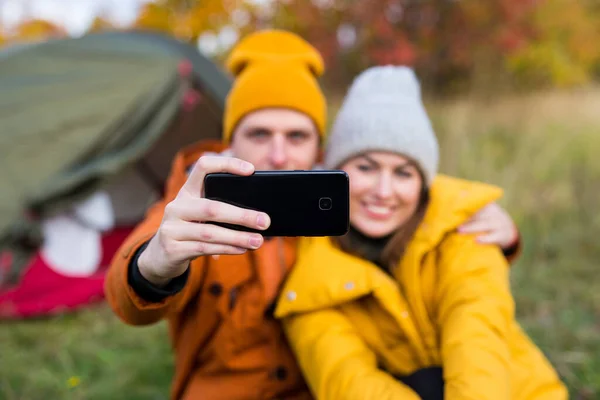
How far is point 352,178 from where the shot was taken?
1652 mm

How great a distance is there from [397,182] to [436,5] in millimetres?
6081

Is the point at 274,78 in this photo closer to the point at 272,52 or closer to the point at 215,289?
the point at 272,52

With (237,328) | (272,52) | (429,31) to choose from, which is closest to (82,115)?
(272,52)

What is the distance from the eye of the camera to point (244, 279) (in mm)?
1653

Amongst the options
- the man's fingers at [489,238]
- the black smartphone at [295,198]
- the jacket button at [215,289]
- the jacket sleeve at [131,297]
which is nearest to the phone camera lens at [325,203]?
the black smartphone at [295,198]

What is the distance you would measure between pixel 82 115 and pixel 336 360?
2610 mm

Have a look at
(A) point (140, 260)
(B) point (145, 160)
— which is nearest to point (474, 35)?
(B) point (145, 160)

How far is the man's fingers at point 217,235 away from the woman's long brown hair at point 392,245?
608mm

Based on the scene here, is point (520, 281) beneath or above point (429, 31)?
beneath

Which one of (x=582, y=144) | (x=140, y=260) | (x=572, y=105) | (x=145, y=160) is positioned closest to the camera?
(x=140, y=260)

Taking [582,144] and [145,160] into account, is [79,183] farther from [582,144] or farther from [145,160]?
[582,144]

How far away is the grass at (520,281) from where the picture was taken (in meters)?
2.50

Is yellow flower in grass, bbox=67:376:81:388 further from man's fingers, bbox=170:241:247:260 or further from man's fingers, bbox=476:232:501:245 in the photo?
man's fingers, bbox=476:232:501:245

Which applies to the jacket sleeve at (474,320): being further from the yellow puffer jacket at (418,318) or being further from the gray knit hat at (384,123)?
the gray knit hat at (384,123)
